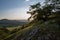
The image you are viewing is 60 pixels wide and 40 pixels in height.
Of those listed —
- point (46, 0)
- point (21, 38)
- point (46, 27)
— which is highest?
point (46, 0)

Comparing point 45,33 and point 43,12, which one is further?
point 43,12

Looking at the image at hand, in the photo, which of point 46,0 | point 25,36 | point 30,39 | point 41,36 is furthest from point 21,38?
point 46,0

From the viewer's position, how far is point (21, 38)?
21297 mm

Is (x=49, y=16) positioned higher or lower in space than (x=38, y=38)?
higher

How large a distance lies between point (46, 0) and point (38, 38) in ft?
32.6

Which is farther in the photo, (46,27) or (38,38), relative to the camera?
(46,27)

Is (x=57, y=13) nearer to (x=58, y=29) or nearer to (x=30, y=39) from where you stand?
(x=58, y=29)

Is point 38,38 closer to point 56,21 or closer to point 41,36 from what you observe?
point 41,36

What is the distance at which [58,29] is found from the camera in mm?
20016

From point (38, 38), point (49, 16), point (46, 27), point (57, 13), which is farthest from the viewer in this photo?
point (49, 16)

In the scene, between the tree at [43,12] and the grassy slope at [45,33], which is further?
the tree at [43,12]

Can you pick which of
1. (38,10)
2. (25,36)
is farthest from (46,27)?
(38,10)

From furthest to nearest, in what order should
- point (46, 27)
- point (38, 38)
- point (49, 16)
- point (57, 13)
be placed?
point (49, 16) → point (57, 13) → point (46, 27) → point (38, 38)

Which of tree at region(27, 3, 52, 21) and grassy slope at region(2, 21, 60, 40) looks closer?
grassy slope at region(2, 21, 60, 40)
